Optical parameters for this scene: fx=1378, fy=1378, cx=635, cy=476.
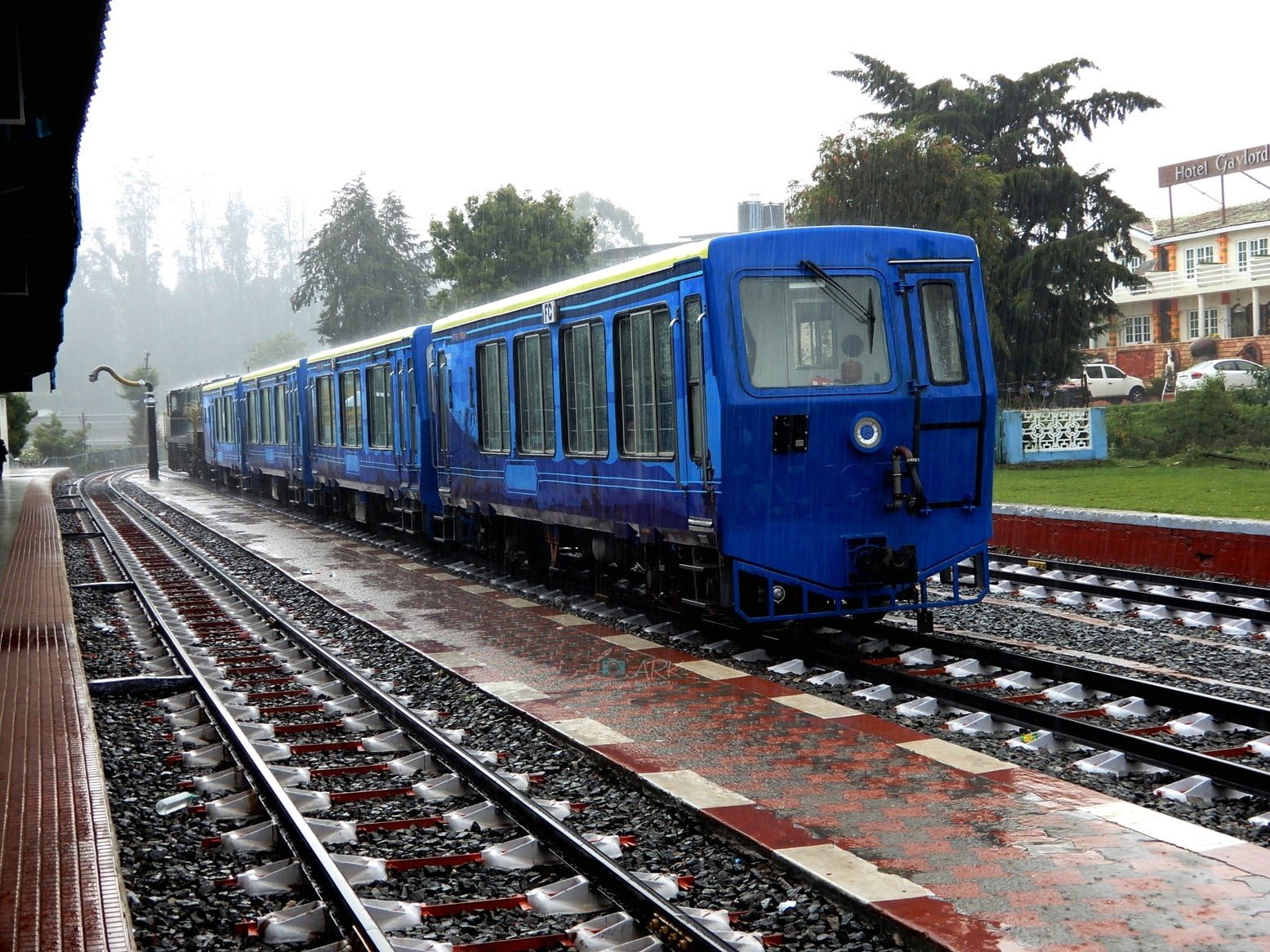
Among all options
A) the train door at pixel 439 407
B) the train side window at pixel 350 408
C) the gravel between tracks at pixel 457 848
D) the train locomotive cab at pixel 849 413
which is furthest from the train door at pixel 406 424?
the train locomotive cab at pixel 849 413

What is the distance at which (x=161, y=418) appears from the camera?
6075 cm

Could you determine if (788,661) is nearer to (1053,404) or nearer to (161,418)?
(1053,404)

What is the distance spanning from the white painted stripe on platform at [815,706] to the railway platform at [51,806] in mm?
3850

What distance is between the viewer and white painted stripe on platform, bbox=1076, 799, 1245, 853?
5.32 metres

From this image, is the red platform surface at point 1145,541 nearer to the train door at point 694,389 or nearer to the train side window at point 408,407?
the train door at point 694,389

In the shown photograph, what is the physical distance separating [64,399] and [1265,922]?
13447cm

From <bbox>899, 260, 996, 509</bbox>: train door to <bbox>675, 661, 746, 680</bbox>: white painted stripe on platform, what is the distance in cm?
184

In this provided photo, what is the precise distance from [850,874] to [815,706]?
3061 millimetres

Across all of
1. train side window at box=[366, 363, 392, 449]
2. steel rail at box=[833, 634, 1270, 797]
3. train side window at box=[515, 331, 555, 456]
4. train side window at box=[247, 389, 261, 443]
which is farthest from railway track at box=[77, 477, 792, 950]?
train side window at box=[247, 389, 261, 443]

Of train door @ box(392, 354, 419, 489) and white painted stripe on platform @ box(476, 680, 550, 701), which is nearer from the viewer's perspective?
white painted stripe on platform @ box(476, 680, 550, 701)

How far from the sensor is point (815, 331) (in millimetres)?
9586

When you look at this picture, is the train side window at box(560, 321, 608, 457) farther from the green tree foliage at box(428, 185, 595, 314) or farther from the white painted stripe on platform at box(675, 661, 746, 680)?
the green tree foliage at box(428, 185, 595, 314)

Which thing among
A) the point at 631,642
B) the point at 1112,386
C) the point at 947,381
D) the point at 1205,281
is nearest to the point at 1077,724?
the point at 947,381

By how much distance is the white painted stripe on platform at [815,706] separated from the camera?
26.0 feet
